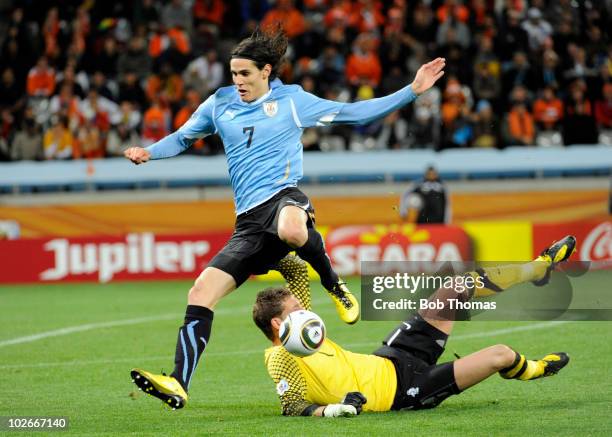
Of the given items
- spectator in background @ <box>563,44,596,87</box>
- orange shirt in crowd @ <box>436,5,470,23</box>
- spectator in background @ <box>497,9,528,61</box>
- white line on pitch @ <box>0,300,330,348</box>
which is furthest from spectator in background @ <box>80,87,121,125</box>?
spectator in background @ <box>563,44,596,87</box>

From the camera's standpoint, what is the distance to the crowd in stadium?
20.3 metres

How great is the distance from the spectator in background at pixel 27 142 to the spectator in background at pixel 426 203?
663 cm

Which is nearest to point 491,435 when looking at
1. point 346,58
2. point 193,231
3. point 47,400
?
point 47,400

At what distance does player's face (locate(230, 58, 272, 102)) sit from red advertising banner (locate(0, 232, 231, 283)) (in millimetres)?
10890

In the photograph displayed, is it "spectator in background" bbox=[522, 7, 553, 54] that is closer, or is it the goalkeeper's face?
the goalkeeper's face

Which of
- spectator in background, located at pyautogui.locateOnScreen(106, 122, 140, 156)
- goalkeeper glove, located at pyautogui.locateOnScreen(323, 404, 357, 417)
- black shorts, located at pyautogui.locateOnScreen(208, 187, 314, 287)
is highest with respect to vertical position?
spectator in background, located at pyautogui.locateOnScreen(106, 122, 140, 156)

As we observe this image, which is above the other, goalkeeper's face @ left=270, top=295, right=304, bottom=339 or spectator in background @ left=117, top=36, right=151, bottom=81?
spectator in background @ left=117, top=36, right=151, bottom=81

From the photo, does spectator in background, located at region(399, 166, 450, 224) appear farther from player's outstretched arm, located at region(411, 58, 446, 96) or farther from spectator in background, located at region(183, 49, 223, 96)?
player's outstretched arm, located at region(411, 58, 446, 96)

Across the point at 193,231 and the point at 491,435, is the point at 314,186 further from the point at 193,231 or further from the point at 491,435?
the point at 491,435

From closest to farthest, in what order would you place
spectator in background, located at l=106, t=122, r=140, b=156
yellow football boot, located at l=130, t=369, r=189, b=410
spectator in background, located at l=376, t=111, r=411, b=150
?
yellow football boot, located at l=130, t=369, r=189, b=410 < spectator in background, located at l=376, t=111, r=411, b=150 < spectator in background, located at l=106, t=122, r=140, b=156

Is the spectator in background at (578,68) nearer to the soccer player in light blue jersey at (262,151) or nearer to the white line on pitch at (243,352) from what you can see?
the white line on pitch at (243,352)

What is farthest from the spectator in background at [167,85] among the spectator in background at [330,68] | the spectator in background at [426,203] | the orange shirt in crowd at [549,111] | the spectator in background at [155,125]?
the orange shirt in crowd at [549,111]

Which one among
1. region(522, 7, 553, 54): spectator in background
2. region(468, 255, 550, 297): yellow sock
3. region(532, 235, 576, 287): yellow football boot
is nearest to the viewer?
region(468, 255, 550, 297): yellow sock

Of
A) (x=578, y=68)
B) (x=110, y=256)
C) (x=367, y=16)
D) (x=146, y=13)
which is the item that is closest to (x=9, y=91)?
(x=146, y=13)
